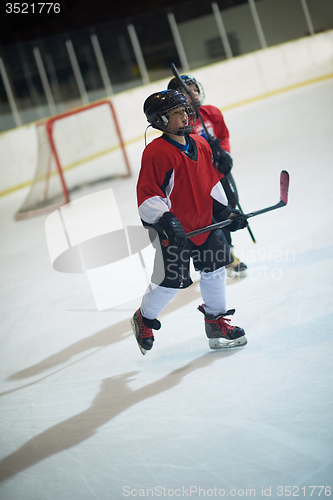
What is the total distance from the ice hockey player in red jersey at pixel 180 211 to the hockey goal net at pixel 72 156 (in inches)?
183

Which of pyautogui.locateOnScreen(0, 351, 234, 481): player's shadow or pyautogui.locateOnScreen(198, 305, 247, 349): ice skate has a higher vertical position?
pyautogui.locateOnScreen(198, 305, 247, 349): ice skate

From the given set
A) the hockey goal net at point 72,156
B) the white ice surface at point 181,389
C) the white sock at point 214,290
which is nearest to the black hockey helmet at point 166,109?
the white sock at point 214,290

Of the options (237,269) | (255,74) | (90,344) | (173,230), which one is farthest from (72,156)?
(173,230)

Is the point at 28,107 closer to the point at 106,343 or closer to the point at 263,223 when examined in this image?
the point at 263,223

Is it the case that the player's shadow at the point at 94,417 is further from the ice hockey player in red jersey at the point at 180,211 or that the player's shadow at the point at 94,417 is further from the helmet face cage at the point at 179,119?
the helmet face cage at the point at 179,119

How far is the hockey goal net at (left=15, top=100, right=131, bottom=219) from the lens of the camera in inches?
262

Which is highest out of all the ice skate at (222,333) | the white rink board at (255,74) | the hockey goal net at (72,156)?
the white rink board at (255,74)

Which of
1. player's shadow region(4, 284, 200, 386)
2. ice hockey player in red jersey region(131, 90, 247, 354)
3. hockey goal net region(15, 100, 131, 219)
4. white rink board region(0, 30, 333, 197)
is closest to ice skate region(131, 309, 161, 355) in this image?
ice hockey player in red jersey region(131, 90, 247, 354)

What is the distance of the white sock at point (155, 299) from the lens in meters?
2.10

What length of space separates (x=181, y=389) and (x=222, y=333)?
33 centimetres

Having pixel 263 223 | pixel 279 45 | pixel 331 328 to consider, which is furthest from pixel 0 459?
pixel 279 45

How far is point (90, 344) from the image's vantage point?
2594mm

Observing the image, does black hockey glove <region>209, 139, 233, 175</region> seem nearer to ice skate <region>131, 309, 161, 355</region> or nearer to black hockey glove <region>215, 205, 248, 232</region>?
black hockey glove <region>215, 205, 248, 232</region>

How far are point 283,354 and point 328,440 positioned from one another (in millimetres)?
530
